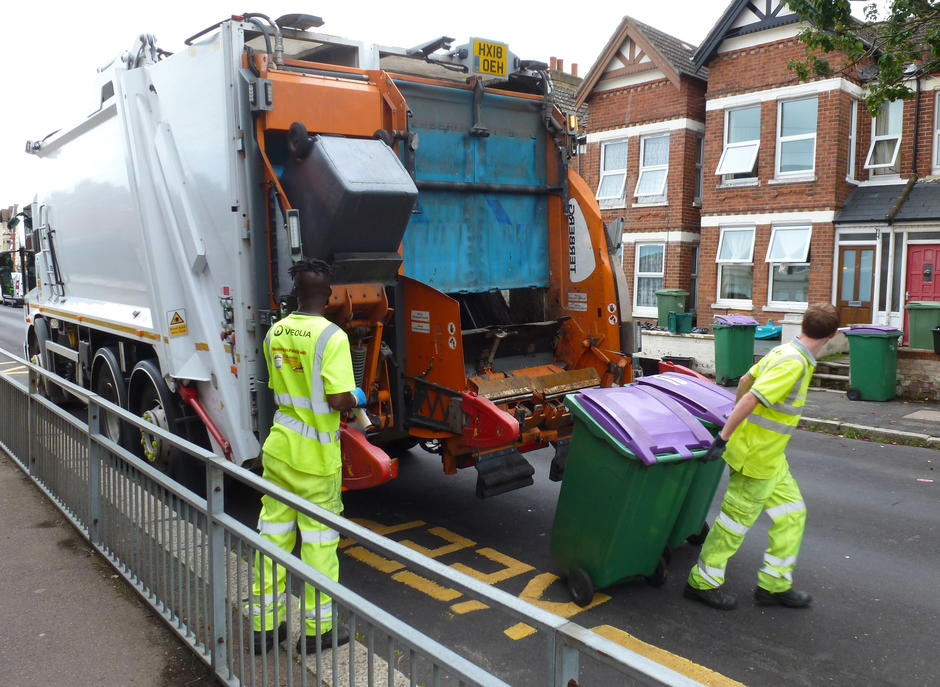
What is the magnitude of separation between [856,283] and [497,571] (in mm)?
12753

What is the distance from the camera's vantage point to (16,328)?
69.6 feet

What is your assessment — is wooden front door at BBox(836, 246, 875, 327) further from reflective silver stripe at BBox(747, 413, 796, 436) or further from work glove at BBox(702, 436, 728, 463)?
work glove at BBox(702, 436, 728, 463)

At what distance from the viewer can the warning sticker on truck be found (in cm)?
513

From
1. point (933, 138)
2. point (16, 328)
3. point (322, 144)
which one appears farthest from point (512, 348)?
point (16, 328)

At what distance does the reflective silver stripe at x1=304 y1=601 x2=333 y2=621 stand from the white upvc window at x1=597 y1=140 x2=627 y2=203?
16.9 meters

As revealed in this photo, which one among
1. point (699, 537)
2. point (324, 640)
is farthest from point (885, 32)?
point (324, 640)

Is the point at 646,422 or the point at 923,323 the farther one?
the point at 923,323

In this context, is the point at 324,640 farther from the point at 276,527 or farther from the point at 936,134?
the point at 936,134

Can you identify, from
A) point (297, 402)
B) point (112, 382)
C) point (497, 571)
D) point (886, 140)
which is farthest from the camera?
point (886, 140)

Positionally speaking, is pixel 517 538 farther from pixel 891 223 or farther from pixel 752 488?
pixel 891 223

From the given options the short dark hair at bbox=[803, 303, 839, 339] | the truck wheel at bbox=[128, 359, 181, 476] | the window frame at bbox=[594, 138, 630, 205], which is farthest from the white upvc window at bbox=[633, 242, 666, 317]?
the short dark hair at bbox=[803, 303, 839, 339]

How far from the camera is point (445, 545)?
494cm

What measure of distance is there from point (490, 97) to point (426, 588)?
131 inches

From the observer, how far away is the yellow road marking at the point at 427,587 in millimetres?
4180
